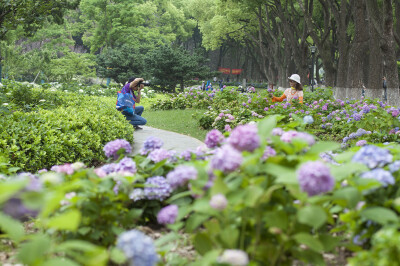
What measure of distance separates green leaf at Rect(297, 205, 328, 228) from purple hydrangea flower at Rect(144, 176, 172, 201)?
3.25 ft

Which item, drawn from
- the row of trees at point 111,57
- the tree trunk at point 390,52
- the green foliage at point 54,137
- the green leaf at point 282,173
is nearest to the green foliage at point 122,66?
the row of trees at point 111,57

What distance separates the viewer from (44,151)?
6309 millimetres

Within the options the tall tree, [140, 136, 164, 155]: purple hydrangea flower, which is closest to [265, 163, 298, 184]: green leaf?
[140, 136, 164, 155]: purple hydrangea flower

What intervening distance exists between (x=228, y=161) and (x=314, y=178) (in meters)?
0.35

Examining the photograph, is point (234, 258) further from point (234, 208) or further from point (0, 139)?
point (0, 139)

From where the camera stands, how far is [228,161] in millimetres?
1817

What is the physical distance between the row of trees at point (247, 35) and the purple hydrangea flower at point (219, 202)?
9.43 meters

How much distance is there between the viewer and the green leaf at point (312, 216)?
1.67 m

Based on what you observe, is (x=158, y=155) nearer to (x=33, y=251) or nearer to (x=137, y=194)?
(x=137, y=194)

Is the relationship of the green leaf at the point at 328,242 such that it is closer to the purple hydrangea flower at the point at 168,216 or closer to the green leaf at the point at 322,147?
the green leaf at the point at 322,147

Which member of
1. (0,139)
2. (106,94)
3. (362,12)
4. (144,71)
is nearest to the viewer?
(0,139)

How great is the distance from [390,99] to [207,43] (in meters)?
37.2

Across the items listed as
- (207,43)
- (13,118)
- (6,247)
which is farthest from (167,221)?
(207,43)

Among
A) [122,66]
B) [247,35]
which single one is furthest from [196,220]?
[247,35]
